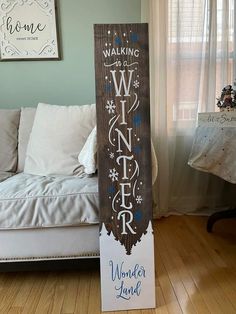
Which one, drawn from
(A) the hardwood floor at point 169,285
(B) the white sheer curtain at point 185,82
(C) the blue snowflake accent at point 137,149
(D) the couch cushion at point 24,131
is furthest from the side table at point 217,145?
(D) the couch cushion at point 24,131

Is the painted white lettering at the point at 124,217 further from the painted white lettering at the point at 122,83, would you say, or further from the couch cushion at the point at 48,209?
the painted white lettering at the point at 122,83

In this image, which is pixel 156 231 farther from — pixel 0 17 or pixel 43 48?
pixel 0 17

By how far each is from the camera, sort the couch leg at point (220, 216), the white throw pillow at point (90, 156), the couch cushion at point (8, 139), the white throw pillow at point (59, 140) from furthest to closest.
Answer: the couch leg at point (220, 216) < the couch cushion at point (8, 139) < the white throw pillow at point (59, 140) < the white throw pillow at point (90, 156)

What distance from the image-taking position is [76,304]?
1.51 metres

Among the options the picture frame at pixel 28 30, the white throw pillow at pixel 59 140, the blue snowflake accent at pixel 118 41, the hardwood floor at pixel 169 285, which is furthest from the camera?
the picture frame at pixel 28 30

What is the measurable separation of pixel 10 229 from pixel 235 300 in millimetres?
1139

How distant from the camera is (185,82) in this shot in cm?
249

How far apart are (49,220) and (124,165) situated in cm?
48

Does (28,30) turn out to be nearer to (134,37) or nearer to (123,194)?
(134,37)

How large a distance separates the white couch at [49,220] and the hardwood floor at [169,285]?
0.17 metres

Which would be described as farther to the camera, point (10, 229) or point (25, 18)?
point (25, 18)

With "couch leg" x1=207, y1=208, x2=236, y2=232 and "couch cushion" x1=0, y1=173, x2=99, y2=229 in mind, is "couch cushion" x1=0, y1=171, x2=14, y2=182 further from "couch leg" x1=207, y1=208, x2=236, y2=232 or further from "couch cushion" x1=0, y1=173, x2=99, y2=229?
"couch leg" x1=207, y1=208, x2=236, y2=232

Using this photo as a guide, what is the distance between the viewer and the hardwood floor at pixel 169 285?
4.86ft

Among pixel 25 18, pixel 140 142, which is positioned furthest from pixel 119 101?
pixel 25 18
